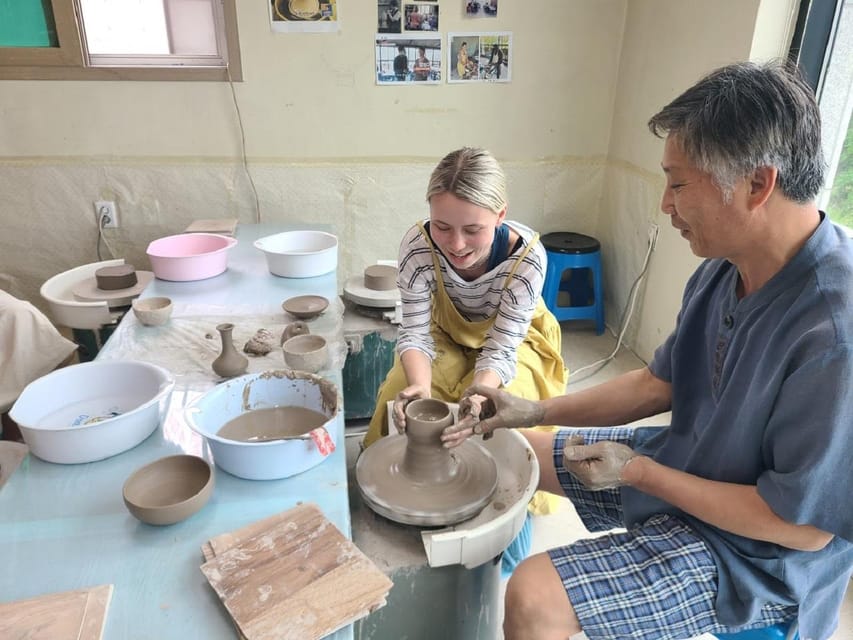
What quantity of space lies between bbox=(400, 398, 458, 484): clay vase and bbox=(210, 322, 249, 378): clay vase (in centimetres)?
48

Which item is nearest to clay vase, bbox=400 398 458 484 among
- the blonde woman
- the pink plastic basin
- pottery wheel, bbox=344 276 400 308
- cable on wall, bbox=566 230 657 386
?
the blonde woman

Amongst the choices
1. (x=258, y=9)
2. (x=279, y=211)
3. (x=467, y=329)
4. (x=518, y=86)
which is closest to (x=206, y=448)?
(x=467, y=329)

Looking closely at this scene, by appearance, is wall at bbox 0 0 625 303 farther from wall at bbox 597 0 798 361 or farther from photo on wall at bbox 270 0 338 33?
wall at bbox 597 0 798 361

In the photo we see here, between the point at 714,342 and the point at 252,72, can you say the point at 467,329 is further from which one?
the point at 252,72

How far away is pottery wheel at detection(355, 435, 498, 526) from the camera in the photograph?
1.21 meters

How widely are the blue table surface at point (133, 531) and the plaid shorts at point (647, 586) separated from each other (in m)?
0.42

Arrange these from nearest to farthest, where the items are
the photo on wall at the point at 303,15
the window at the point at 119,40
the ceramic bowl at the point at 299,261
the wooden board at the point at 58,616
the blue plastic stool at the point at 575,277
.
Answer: the wooden board at the point at 58,616, the ceramic bowl at the point at 299,261, the window at the point at 119,40, the photo on wall at the point at 303,15, the blue plastic stool at the point at 575,277

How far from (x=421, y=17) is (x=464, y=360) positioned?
1910mm

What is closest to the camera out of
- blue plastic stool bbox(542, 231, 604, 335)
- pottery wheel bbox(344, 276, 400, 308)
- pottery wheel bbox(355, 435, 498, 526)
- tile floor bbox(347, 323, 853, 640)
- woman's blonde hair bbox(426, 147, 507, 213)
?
pottery wheel bbox(355, 435, 498, 526)

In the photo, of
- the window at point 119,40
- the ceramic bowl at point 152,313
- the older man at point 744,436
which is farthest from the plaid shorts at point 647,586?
the window at point 119,40

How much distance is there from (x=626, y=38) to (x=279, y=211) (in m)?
1.98

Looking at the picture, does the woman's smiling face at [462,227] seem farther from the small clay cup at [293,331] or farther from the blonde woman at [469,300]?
the small clay cup at [293,331]

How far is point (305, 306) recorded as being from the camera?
75.7 inches

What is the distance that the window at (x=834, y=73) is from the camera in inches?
81.6
